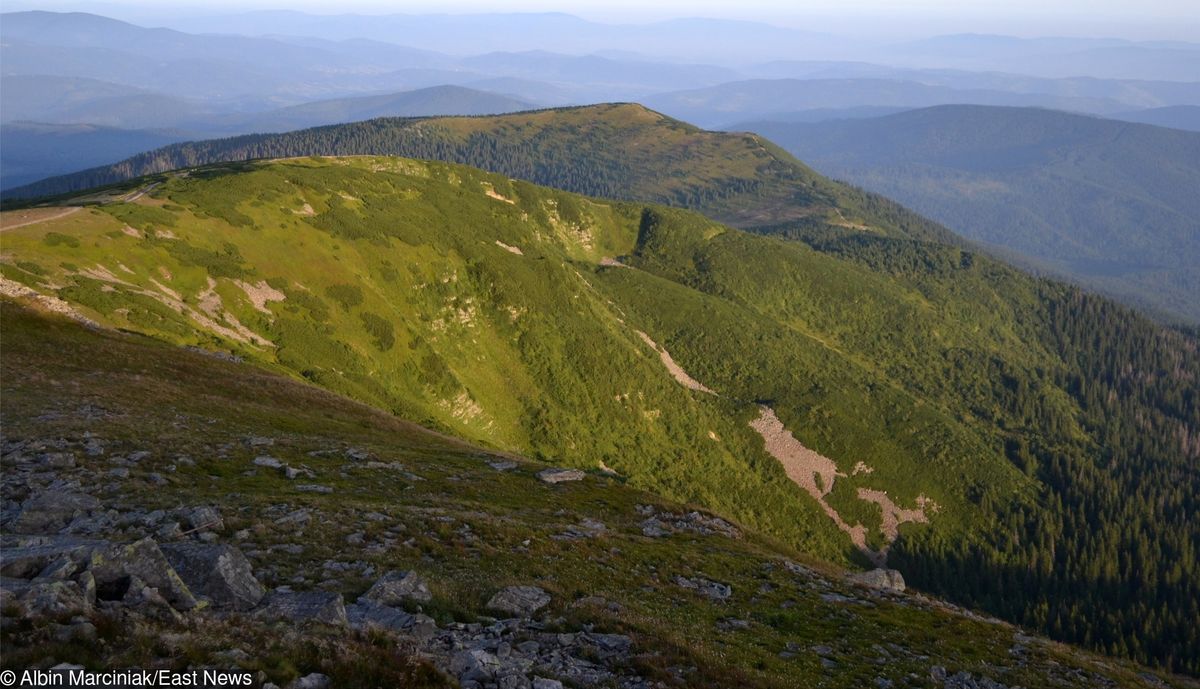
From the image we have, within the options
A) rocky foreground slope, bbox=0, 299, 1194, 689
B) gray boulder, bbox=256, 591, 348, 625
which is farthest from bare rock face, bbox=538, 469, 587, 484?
gray boulder, bbox=256, 591, 348, 625

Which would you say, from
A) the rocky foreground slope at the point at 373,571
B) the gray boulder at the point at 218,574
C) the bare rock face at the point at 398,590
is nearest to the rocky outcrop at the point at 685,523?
the rocky foreground slope at the point at 373,571

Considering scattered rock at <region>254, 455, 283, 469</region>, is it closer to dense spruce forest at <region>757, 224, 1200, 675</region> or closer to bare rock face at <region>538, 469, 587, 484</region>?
bare rock face at <region>538, 469, 587, 484</region>

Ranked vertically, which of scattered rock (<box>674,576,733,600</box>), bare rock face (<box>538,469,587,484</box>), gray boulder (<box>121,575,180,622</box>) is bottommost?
bare rock face (<box>538,469,587,484</box>)

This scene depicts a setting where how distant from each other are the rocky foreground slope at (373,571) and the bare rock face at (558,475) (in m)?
0.22

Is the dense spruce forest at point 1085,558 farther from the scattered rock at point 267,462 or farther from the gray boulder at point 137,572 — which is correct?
the gray boulder at point 137,572

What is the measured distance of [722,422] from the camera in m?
146

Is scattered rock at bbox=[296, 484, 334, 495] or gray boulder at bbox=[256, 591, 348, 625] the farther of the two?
scattered rock at bbox=[296, 484, 334, 495]

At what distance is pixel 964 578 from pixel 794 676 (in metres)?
131

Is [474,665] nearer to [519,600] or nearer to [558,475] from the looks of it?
[519,600]

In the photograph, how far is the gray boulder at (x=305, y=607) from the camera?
19328 millimetres

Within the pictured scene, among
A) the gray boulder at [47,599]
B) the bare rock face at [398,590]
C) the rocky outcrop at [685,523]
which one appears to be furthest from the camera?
the rocky outcrop at [685,523]

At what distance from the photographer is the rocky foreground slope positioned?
16250 mm

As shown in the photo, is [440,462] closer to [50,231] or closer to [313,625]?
[313,625]

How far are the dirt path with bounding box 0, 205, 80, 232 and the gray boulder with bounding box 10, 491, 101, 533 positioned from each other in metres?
67.7
